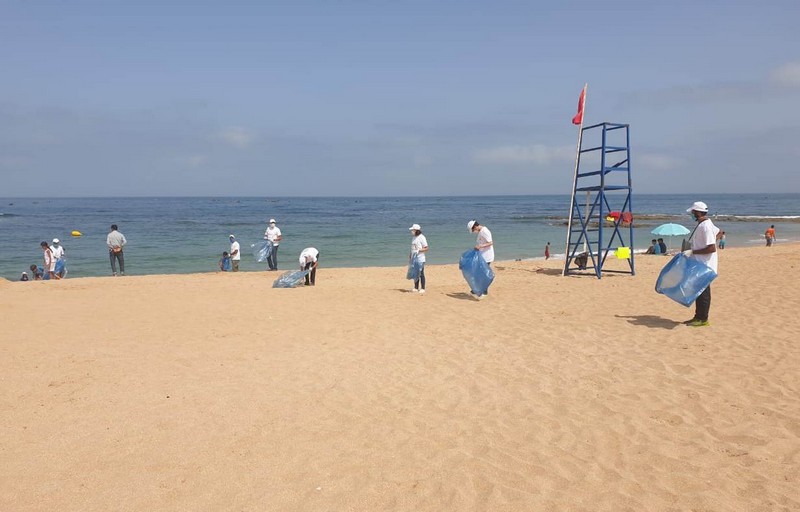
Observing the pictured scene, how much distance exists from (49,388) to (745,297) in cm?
1050

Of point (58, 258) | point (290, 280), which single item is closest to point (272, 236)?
point (290, 280)

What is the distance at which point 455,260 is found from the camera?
22.9 m

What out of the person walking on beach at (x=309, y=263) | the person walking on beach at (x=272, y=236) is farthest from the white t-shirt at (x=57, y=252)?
the person walking on beach at (x=309, y=263)

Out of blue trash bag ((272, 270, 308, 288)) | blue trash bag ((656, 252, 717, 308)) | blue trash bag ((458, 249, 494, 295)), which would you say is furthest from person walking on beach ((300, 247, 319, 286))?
blue trash bag ((656, 252, 717, 308))

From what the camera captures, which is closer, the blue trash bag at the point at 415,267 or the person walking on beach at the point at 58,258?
the blue trash bag at the point at 415,267

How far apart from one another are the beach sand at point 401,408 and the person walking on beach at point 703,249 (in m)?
0.33

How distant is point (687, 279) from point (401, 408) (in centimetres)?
483

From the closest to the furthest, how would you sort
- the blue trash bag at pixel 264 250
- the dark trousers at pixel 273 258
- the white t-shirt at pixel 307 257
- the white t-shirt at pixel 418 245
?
the white t-shirt at pixel 418 245
the white t-shirt at pixel 307 257
the blue trash bag at pixel 264 250
the dark trousers at pixel 273 258

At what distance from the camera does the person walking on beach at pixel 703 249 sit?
24.7ft

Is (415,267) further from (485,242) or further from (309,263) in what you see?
(309,263)

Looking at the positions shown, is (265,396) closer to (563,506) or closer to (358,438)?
(358,438)

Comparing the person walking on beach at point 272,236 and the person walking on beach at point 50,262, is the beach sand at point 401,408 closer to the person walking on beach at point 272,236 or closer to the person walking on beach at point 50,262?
the person walking on beach at point 272,236

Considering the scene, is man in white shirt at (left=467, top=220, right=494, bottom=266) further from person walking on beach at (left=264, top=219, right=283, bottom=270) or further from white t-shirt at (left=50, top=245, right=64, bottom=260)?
white t-shirt at (left=50, top=245, right=64, bottom=260)

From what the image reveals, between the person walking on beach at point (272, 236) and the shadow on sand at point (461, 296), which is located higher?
the person walking on beach at point (272, 236)
